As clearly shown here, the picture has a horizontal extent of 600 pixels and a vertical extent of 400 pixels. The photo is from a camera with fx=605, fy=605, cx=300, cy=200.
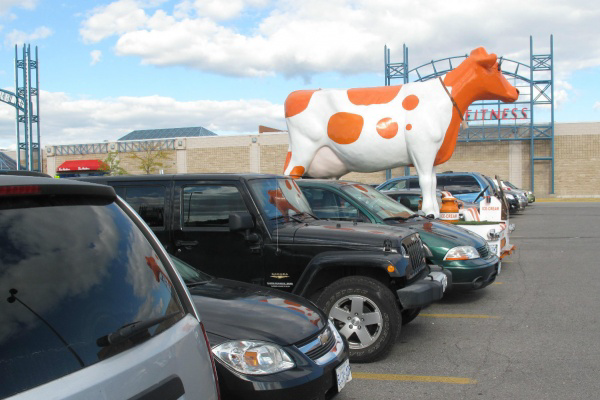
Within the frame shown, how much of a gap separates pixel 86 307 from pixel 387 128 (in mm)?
12826

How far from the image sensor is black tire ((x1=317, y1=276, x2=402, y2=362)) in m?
5.50

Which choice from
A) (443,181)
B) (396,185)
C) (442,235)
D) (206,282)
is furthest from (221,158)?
(206,282)

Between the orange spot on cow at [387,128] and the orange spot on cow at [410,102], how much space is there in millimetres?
457

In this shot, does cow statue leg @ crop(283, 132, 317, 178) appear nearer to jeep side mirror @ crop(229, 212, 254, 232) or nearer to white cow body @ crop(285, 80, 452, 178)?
white cow body @ crop(285, 80, 452, 178)

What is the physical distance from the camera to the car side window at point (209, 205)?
6.09 meters

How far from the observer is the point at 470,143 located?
143 ft

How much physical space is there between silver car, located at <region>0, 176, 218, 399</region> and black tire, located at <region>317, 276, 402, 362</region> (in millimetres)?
3166

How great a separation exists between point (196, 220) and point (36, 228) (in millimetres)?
4244

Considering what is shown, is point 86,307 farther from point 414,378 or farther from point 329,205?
point 329,205

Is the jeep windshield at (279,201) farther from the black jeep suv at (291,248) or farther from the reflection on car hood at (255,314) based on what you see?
the reflection on car hood at (255,314)

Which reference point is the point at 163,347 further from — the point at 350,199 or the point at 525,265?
the point at 525,265

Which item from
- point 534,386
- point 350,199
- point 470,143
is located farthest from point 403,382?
point 470,143

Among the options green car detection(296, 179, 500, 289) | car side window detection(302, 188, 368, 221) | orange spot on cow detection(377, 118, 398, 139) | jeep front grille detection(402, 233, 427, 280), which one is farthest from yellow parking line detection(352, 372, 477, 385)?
orange spot on cow detection(377, 118, 398, 139)

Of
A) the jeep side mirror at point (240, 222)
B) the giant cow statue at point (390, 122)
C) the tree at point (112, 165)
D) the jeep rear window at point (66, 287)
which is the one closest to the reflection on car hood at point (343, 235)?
the jeep side mirror at point (240, 222)
